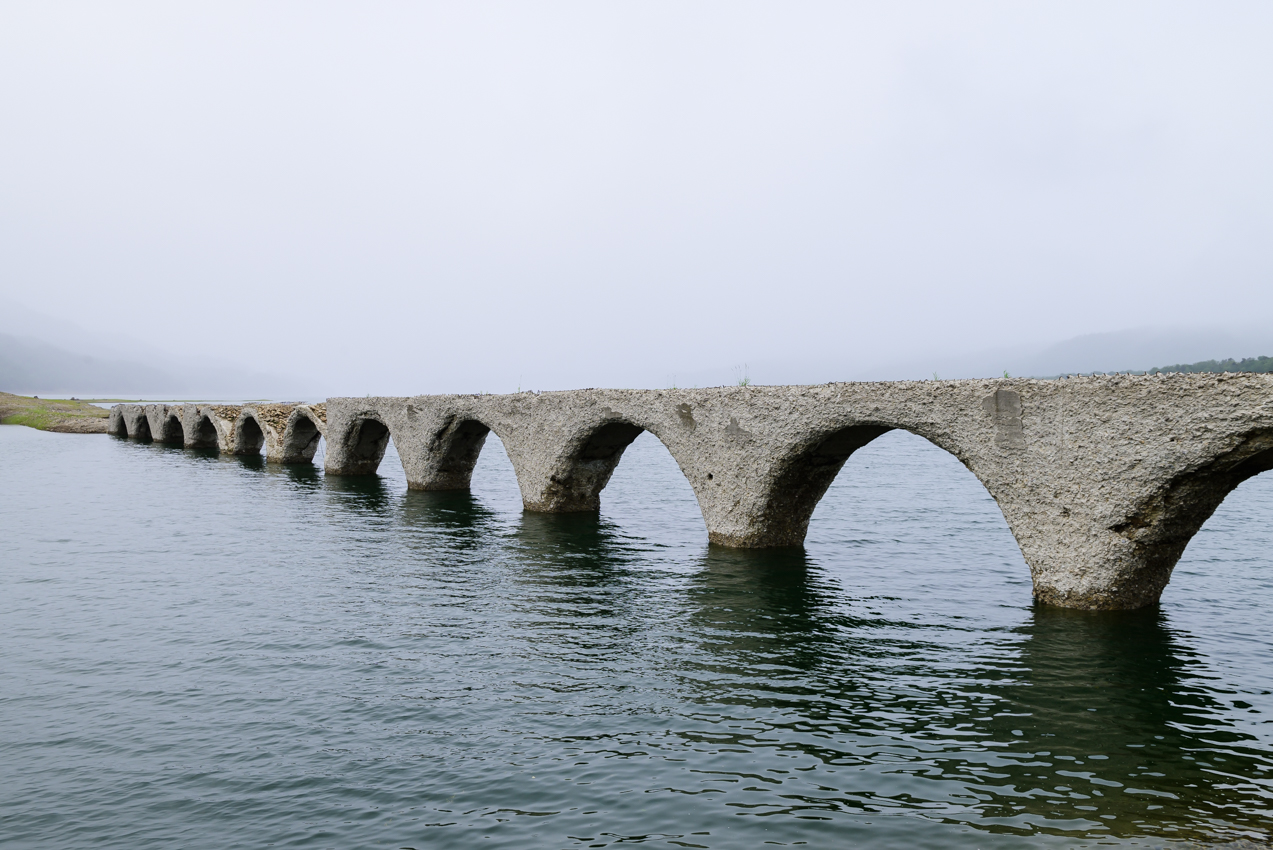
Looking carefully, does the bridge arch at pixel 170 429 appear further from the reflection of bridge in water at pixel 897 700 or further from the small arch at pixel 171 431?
the reflection of bridge in water at pixel 897 700

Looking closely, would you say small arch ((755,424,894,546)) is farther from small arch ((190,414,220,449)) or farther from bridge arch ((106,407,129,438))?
bridge arch ((106,407,129,438))

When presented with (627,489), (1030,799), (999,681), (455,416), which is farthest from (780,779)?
(627,489)

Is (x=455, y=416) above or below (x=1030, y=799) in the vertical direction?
above

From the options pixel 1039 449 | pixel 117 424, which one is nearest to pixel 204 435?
pixel 117 424

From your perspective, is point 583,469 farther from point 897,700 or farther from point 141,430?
point 141,430

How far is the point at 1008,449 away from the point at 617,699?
660 cm

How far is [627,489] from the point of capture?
31.0 meters

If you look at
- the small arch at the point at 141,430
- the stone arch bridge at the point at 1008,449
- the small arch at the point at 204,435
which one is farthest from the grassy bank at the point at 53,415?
the stone arch bridge at the point at 1008,449

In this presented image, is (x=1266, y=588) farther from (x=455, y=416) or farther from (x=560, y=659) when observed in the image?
(x=455, y=416)

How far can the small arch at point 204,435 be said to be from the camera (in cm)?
4764

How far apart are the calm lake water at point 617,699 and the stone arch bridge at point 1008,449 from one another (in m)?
0.89

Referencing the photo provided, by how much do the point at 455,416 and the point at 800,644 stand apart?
16358 millimetres

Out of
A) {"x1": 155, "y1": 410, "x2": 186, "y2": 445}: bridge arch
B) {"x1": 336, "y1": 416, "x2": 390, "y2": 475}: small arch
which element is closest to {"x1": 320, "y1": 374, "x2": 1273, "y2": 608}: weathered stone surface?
{"x1": 336, "y1": 416, "x2": 390, "y2": 475}: small arch

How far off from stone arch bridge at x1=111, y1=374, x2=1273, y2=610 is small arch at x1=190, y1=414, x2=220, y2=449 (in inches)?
1291
